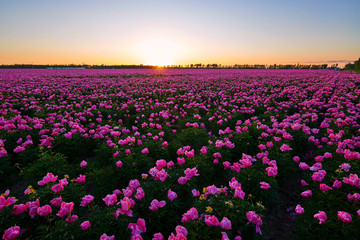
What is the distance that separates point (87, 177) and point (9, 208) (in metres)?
1.34

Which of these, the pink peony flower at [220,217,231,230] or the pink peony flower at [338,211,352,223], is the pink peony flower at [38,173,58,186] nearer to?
the pink peony flower at [220,217,231,230]

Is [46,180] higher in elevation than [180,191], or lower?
higher

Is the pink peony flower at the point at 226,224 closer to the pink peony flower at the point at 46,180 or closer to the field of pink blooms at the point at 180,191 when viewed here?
the field of pink blooms at the point at 180,191

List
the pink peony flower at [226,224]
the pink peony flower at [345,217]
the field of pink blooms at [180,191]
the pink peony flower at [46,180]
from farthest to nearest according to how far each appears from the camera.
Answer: the pink peony flower at [46,180] < the field of pink blooms at [180,191] < the pink peony flower at [345,217] < the pink peony flower at [226,224]

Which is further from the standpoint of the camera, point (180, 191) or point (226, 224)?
point (180, 191)

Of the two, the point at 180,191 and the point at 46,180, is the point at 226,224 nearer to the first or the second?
the point at 180,191

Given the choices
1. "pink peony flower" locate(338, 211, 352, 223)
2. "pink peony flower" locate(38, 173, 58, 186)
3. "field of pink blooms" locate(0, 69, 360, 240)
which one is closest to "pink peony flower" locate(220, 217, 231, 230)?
"field of pink blooms" locate(0, 69, 360, 240)

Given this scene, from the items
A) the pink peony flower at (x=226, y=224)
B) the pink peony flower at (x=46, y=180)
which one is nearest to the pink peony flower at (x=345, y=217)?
the pink peony flower at (x=226, y=224)

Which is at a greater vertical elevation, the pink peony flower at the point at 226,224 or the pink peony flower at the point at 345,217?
the pink peony flower at the point at 226,224

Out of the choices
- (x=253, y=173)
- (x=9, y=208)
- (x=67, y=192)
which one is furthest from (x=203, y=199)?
(x=9, y=208)

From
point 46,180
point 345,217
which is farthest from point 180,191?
point 345,217

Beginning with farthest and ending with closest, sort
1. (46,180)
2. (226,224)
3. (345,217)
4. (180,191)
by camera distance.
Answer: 1. (180,191)
2. (46,180)
3. (345,217)
4. (226,224)

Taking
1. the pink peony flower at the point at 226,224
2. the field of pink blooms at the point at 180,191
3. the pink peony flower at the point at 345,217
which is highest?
the pink peony flower at the point at 226,224

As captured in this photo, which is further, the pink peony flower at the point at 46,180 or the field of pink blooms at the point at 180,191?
the pink peony flower at the point at 46,180
